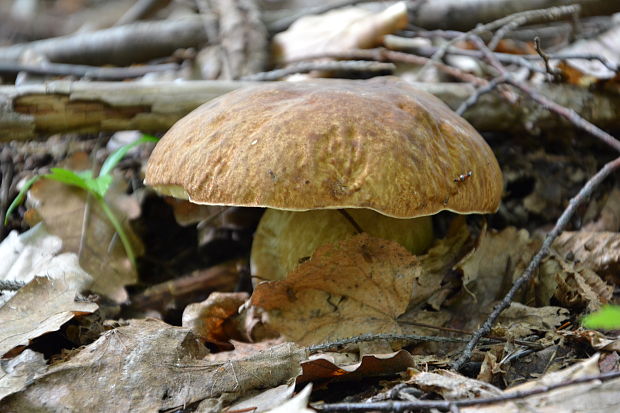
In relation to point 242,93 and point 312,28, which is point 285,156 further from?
point 312,28

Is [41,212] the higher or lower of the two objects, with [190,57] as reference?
lower

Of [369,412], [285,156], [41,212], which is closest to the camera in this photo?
[369,412]

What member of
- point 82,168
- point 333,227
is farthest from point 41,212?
point 333,227

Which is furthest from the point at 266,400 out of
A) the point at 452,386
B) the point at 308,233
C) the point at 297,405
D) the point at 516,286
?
the point at 516,286

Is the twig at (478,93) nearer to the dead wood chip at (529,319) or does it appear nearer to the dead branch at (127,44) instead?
the dead wood chip at (529,319)

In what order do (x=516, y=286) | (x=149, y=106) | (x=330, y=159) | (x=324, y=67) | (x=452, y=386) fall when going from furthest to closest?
(x=324, y=67) < (x=149, y=106) < (x=516, y=286) < (x=330, y=159) < (x=452, y=386)

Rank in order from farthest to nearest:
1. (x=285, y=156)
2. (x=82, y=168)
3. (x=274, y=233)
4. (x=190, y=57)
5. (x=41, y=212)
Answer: (x=190, y=57)
(x=82, y=168)
(x=41, y=212)
(x=274, y=233)
(x=285, y=156)

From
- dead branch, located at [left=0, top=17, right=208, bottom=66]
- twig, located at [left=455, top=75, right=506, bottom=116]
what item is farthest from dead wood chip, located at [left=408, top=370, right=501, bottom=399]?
dead branch, located at [left=0, top=17, right=208, bottom=66]

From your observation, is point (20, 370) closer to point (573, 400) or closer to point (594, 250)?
point (573, 400)
